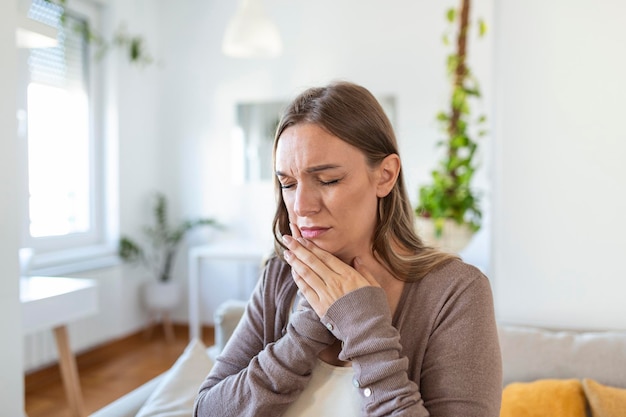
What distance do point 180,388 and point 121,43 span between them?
3255 mm

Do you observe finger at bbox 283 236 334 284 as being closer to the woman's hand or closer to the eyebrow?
the woman's hand

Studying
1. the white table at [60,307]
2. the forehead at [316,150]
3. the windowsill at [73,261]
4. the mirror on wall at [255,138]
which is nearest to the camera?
the forehead at [316,150]

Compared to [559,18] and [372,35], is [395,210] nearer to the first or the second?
[559,18]

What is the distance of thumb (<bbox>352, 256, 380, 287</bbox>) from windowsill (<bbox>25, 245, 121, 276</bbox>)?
8.87 ft

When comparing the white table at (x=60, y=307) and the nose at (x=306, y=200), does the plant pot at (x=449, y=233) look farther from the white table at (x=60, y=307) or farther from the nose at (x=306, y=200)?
the white table at (x=60, y=307)

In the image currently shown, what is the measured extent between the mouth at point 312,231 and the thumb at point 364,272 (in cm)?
11

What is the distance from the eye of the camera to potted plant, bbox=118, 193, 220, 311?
4.21 meters

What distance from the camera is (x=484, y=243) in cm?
379

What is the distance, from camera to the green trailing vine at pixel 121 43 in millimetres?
3908

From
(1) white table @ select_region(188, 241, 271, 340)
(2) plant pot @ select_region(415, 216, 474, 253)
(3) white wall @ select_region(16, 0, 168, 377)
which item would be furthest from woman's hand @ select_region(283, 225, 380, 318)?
(3) white wall @ select_region(16, 0, 168, 377)

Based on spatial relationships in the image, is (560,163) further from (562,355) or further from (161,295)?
(161,295)

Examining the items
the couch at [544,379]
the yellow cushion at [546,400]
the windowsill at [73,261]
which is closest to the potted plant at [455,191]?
the couch at [544,379]

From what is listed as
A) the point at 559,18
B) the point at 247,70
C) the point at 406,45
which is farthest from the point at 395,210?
the point at 247,70

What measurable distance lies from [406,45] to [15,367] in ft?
10.6
